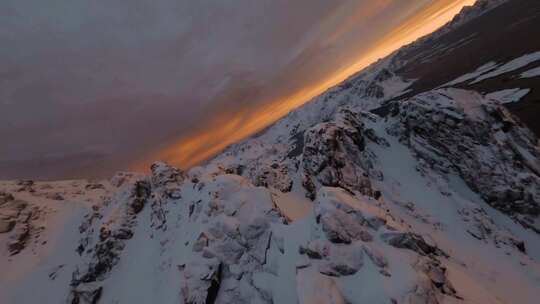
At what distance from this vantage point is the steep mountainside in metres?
15.1

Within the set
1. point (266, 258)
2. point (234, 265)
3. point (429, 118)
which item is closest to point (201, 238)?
point (234, 265)

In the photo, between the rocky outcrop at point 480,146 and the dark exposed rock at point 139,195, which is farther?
the dark exposed rock at point 139,195

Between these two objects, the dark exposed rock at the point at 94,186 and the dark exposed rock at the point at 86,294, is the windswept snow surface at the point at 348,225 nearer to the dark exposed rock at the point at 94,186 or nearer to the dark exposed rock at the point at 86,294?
the dark exposed rock at the point at 86,294

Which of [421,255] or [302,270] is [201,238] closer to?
[302,270]

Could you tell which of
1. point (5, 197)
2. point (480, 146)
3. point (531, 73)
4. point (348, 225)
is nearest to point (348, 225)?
point (348, 225)

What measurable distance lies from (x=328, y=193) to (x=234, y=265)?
9930 mm

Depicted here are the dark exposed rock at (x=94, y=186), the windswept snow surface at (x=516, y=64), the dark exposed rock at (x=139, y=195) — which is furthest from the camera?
the dark exposed rock at (x=94, y=186)

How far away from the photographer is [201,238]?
24406mm

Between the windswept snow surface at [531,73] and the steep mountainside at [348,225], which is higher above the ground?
the steep mountainside at [348,225]

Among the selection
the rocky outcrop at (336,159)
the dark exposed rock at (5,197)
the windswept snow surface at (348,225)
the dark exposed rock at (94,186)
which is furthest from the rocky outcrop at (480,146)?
the dark exposed rock at (5,197)

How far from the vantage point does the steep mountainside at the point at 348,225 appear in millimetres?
15148

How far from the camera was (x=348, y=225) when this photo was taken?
16.3 meters

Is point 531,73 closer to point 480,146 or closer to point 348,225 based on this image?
point 480,146

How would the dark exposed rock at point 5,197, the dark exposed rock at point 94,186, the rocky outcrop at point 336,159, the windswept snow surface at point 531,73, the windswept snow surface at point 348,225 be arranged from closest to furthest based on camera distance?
1. the windswept snow surface at point 348,225
2. the rocky outcrop at point 336,159
3. the windswept snow surface at point 531,73
4. the dark exposed rock at point 5,197
5. the dark exposed rock at point 94,186
